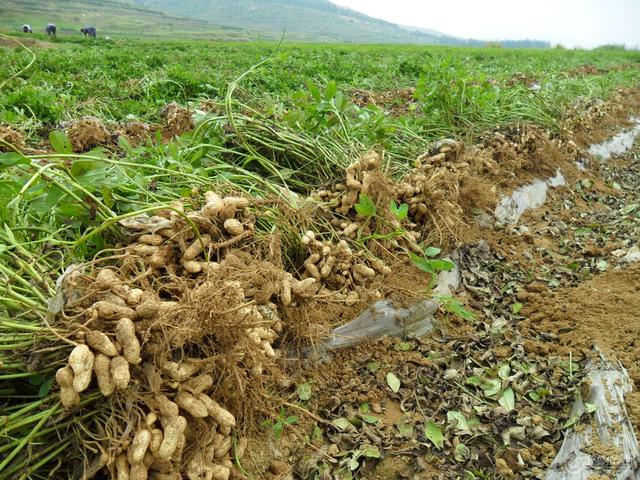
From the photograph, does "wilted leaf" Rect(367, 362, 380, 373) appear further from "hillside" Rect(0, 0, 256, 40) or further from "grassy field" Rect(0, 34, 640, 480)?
"hillside" Rect(0, 0, 256, 40)

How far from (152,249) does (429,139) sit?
127 inches

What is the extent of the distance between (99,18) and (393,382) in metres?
81.1

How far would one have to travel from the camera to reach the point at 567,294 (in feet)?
9.95

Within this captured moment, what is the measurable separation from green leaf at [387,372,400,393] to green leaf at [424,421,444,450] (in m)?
0.24

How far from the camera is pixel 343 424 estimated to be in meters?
2.11

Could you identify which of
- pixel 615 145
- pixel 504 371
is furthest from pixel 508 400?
pixel 615 145

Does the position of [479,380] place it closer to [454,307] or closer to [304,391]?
[454,307]

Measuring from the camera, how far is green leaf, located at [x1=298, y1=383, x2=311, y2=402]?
216 centimetres

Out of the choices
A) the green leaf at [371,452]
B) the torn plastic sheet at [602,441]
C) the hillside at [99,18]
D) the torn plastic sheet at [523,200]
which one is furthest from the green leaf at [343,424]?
the hillside at [99,18]

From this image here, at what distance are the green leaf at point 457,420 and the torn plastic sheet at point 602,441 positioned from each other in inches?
14.2

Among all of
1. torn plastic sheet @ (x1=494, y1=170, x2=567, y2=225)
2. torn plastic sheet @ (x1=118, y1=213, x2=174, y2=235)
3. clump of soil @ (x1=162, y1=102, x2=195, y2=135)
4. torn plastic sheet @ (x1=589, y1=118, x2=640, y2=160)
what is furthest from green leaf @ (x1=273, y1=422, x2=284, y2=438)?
torn plastic sheet @ (x1=589, y1=118, x2=640, y2=160)

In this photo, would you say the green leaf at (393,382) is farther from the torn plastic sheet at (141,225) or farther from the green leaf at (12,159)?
the green leaf at (12,159)

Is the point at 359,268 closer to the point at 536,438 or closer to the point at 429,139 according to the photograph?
the point at 536,438

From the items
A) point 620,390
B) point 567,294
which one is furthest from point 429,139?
point 620,390
